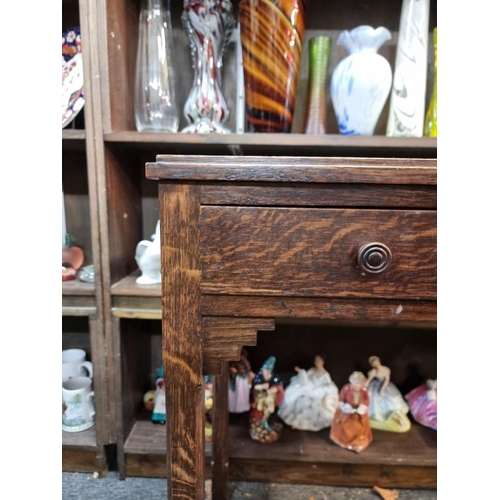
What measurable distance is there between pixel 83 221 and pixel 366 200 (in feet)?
2.78

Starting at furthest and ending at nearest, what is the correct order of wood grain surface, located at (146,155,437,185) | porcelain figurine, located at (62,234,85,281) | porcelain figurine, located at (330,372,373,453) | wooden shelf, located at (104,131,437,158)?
1. porcelain figurine, located at (62,234,85,281)
2. porcelain figurine, located at (330,372,373,453)
3. wooden shelf, located at (104,131,437,158)
4. wood grain surface, located at (146,155,437,185)

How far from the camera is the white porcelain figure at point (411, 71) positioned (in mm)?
782

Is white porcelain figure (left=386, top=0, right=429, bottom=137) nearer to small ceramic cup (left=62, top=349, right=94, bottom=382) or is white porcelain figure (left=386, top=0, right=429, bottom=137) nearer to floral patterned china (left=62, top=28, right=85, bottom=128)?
floral patterned china (left=62, top=28, right=85, bottom=128)

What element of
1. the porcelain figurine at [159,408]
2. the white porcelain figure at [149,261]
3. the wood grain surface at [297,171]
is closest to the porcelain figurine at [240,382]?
the porcelain figurine at [159,408]

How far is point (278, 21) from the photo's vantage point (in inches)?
30.0

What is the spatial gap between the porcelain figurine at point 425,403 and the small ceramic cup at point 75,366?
83 cm

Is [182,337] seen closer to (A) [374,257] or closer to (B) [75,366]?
(A) [374,257]

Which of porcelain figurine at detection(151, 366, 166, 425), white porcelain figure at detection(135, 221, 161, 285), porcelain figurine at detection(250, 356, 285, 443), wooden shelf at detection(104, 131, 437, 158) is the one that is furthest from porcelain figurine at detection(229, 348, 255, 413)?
wooden shelf at detection(104, 131, 437, 158)

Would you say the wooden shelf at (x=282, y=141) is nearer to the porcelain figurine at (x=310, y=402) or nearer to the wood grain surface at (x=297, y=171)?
the wood grain surface at (x=297, y=171)

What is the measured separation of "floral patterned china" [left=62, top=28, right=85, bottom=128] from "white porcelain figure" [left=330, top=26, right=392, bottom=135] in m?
0.57

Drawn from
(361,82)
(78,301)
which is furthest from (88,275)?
(361,82)

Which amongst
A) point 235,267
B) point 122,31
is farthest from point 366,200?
point 122,31

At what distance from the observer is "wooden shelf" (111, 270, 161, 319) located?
2.57ft

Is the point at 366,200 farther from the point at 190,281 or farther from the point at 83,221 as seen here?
the point at 83,221
